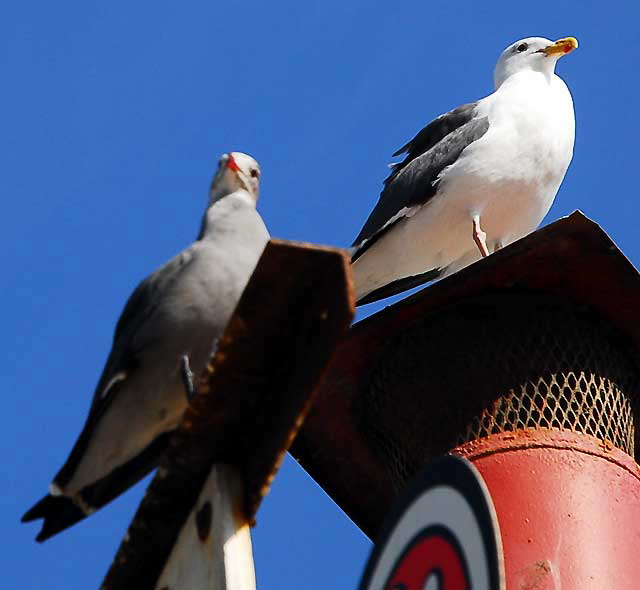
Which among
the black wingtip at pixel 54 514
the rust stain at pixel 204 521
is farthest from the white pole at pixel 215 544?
the black wingtip at pixel 54 514

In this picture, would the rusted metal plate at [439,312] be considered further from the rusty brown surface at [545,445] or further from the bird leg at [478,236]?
the bird leg at [478,236]

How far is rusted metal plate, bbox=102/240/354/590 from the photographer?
2.51 metres

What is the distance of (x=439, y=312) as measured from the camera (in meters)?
4.64

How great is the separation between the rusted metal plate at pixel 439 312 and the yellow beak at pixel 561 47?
4595mm

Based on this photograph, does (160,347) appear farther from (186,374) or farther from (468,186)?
(468,186)

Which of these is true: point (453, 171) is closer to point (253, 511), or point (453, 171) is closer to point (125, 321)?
point (125, 321)

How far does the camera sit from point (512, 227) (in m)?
8.40

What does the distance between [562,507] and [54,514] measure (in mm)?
1276

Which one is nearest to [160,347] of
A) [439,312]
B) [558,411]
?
[439,312]

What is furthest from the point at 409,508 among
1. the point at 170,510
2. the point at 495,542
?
the point at 170,510

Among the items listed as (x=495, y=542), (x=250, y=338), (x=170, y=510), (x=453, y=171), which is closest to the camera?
(x=250, y=338)

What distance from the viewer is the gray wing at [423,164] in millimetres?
8344

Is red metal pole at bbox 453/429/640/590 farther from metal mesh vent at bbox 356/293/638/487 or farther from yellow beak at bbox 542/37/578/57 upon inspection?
yellow beak at bbox 542/37/578/57

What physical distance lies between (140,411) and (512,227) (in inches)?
173
